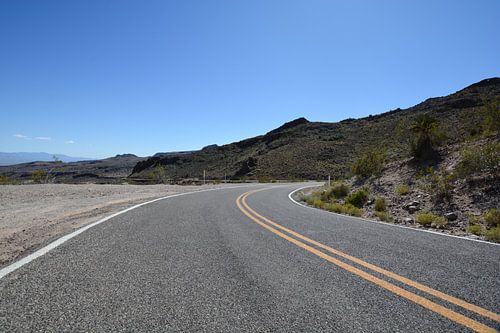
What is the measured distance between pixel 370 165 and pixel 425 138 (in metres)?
3.03

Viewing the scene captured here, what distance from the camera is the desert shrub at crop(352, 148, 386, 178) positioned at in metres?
16.1

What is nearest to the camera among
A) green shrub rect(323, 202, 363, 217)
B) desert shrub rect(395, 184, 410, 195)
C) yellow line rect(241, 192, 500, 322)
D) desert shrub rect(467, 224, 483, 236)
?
yellow line rect(241, 192, 500, 322)

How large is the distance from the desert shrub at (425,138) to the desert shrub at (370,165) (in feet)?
6.15

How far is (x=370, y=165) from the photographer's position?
54.0ft

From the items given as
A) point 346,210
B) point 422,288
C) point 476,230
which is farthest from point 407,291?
point 346,210

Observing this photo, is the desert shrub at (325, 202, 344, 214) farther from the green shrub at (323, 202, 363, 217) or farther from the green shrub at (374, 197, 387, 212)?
the green shrub at (374, 197, 387, 212)

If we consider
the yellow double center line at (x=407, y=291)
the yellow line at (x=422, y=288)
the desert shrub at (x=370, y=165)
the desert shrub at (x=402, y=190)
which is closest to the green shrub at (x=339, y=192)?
the desert shrub at (x=370, y=165)

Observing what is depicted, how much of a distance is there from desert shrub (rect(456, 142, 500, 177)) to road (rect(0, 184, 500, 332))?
6025 millimetres

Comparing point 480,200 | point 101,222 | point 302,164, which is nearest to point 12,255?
point 101,222

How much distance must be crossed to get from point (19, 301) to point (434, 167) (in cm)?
1432

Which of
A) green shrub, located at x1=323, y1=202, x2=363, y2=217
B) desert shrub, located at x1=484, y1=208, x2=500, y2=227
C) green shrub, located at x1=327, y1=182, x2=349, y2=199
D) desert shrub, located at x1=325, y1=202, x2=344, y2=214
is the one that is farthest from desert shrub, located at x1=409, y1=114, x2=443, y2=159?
desert shrub, located at x1=484, y1=208, x2=500, y2=227

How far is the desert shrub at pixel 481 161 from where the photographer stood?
31.1 ft

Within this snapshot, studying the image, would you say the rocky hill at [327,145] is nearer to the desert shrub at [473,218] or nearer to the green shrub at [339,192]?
the green shrub at [339,192]

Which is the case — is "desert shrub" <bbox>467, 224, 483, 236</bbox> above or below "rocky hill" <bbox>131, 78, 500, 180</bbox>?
below
